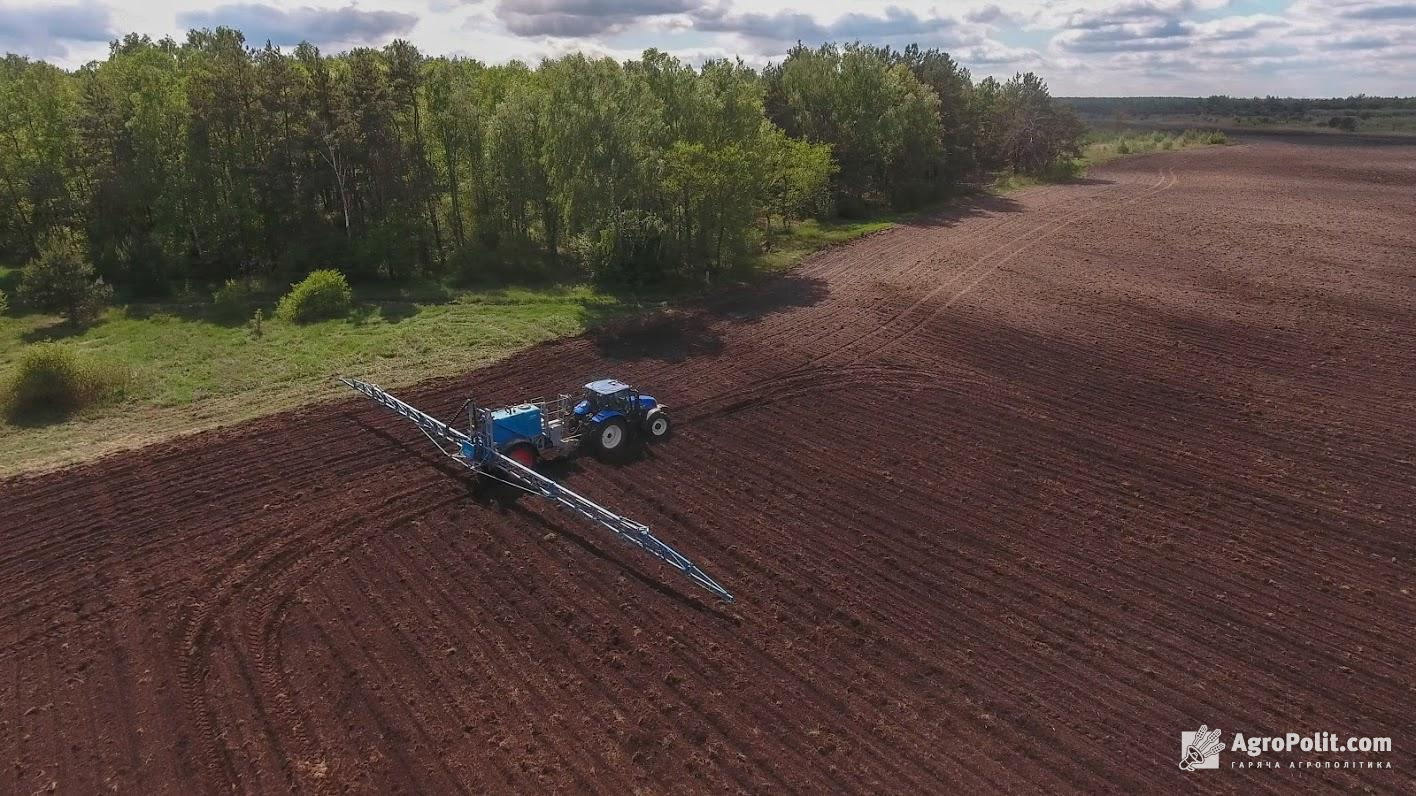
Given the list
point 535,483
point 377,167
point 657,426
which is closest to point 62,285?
point 377,167

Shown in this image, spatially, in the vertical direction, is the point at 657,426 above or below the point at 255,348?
below

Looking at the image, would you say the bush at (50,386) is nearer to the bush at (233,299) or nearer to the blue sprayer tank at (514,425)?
the bush at (233,299)

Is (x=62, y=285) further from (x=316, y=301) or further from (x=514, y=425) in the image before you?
(x=514, y=425)

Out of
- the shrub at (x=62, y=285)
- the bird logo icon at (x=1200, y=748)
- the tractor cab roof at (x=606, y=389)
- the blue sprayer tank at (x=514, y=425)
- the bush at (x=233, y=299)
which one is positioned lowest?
the bird logo icon at (x=1200, y=748)

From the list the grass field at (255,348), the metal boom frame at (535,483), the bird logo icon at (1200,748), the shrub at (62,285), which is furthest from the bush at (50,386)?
the bird logo icon at (1200,748)

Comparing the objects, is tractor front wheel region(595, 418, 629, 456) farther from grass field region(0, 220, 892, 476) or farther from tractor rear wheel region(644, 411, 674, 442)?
grass field region(0, 220, 892, 476)

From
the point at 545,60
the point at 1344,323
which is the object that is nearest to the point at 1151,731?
the point at 1344,323
